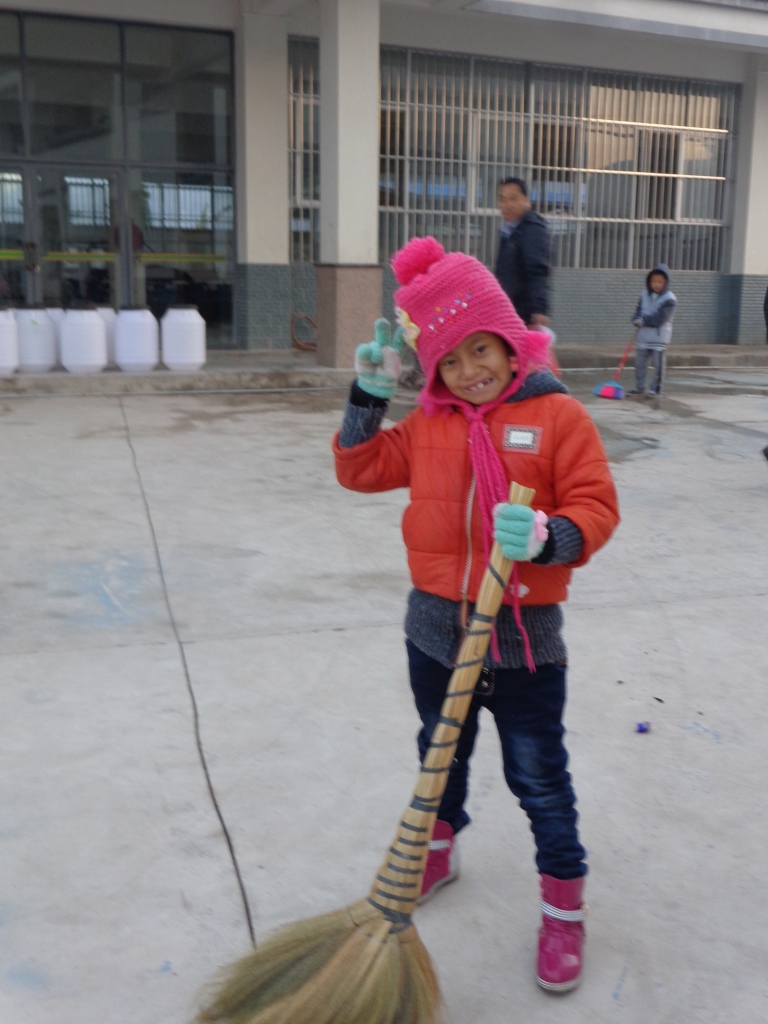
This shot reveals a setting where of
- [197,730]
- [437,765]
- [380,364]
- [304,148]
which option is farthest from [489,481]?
[304,148]

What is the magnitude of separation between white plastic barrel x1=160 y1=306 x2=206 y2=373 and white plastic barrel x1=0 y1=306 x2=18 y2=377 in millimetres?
1460

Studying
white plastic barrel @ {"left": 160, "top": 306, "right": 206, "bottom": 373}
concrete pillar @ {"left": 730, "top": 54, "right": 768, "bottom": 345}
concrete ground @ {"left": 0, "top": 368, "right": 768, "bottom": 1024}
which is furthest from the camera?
concrete pillar @ {"left": 730, "top": 54, "right": 768, "bottom": 345}

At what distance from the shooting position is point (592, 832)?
2.88 metres

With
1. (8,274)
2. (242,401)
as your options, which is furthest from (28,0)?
(242,401)

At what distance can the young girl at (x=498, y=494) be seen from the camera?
2.25 metres

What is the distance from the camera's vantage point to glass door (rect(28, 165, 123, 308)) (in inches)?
508

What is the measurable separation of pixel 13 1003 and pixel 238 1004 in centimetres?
47

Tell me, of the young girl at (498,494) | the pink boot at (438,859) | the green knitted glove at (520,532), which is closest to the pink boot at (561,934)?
the young girl at (498,494)

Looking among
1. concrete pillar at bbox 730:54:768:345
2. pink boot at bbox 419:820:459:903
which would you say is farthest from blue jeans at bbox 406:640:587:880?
concrete pillar at bbox 730:54:768:345

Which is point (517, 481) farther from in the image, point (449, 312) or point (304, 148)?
point (304, 148)

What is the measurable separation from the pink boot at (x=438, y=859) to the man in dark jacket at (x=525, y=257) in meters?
4.51

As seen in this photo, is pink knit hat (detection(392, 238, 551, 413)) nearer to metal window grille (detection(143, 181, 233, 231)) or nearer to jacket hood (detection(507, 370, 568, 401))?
jacket hood (detection(507, 370, 568, 401))

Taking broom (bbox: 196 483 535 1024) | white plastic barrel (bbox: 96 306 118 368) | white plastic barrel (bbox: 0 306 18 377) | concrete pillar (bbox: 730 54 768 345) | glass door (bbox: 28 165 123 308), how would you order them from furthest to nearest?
concrete pillar (bbox: 730 54 768 345) < glass door (bbox: 28 165 123 308) < white plastic barrel (bbox: 96 306 118 368) < white plastic barrel (bbox: 0 306 18 377) < broom (bbox: 196 483 535 1024)

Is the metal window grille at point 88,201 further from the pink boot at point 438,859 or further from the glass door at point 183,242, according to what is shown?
the pink boot at point 438,859
